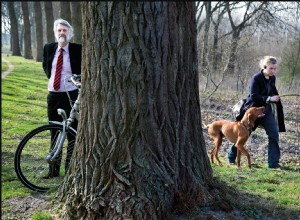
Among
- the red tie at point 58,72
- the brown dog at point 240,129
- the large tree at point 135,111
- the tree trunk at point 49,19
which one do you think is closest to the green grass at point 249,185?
the brown dog at point 240,129

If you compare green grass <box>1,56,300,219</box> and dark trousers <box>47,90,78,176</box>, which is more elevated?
dark trousers <box>47,90,78,176</box>

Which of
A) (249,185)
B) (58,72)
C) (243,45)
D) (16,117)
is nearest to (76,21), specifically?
(16,117)

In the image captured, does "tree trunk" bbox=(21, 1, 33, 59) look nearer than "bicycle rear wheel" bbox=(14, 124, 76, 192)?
No

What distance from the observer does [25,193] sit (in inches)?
175

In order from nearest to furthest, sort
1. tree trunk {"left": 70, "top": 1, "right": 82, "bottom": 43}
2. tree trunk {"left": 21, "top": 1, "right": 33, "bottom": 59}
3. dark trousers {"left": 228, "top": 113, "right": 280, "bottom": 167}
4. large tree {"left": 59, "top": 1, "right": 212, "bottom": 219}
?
large tree {"left": 59, "top": 1, "right": 212, "bottom": 219} < dark trousers {"left": 228, "top": 113, "right": 280, "bottom": 167} < tree trunk {"left": 70, "top": 1, "right": 82, "bottom": 43} < tree trunk {"left": 21, "top": 1, "right": 33, "bottom": 59}

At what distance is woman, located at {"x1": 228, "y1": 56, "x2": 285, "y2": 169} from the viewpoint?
20.2ft

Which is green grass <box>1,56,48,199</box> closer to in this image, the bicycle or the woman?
the bicycle

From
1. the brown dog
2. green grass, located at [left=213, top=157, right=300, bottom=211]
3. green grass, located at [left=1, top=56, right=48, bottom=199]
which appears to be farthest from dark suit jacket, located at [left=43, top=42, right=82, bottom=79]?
the brown dog

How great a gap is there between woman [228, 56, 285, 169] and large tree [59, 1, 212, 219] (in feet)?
9.63

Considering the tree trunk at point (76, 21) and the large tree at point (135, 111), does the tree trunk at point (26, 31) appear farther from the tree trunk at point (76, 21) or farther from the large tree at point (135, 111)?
the large tree at point (135, 111)

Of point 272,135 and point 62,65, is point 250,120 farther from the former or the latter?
point 62,65

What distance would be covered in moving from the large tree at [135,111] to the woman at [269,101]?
9.63ft

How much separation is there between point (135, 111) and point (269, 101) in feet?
11.4

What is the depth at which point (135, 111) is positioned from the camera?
11.0 ft
